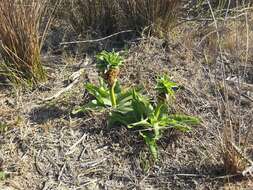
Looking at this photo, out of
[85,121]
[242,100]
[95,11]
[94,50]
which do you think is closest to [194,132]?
[242,100]

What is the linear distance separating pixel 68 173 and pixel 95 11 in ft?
3.91

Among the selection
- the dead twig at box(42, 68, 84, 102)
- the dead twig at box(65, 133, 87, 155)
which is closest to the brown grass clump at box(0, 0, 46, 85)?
the dead twig at box(42, 68, 84, 102)

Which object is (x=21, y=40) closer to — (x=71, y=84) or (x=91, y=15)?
(x=71, y=84)

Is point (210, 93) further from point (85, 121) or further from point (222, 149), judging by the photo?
point (85, 121)

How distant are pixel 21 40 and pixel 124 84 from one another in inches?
23.4

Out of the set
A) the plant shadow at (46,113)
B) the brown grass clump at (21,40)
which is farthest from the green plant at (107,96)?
the brown grass clump at (21,40)

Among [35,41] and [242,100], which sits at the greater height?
[35,41]

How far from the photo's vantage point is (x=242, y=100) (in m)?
2.26

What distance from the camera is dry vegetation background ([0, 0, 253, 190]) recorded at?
6.19 feet

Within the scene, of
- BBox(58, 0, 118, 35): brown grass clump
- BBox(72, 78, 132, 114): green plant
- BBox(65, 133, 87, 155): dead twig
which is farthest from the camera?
BBox(58, 0, 118, 35): brown grass clump

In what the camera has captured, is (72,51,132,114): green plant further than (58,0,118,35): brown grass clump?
No

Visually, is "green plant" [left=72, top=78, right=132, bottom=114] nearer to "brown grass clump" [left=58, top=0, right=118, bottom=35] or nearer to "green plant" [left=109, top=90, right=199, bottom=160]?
"green plant" [left=109, top=90, right=199, bottom=160]

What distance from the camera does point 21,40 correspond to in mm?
2275

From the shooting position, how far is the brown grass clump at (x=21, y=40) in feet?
7.22
